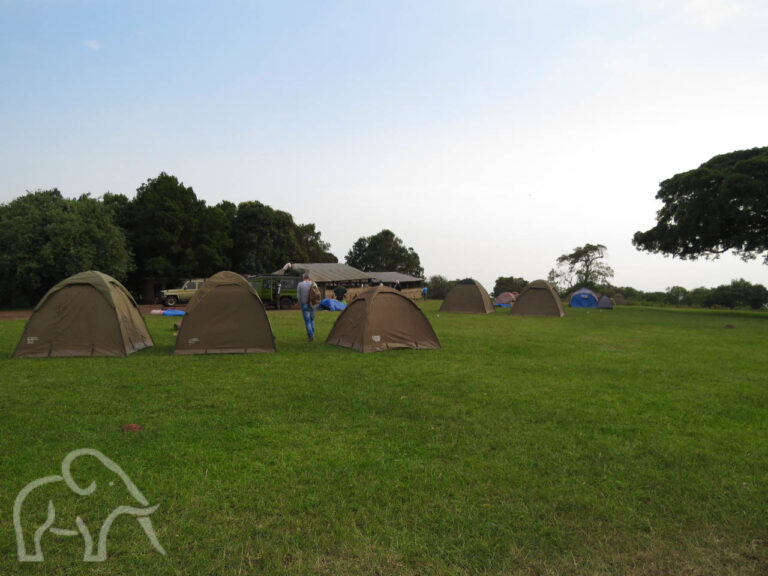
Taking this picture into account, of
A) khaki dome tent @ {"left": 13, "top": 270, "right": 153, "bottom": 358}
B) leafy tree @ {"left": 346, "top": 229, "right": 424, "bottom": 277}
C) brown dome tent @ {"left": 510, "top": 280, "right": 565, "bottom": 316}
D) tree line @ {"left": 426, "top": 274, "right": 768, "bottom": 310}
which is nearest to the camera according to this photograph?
khaki dome tent @ {"left": 13, "top": 270, "right": 153, "bottom": 358}

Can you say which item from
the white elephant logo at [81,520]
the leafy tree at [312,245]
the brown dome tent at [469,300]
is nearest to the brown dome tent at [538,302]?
the brown dome tent at [469,300]

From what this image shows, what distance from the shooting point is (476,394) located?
704 centimetres

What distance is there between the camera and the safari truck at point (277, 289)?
89.7ft

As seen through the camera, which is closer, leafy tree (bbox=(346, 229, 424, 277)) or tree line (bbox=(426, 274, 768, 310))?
tree line (bbox=(426, 274, 768, 310))

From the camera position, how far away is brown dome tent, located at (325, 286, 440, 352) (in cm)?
1106

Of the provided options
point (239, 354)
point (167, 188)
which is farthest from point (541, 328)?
point (167, 188)

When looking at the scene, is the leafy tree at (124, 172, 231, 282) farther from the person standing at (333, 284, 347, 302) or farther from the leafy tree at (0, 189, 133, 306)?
the person standing at (333, 284, 347, 302)

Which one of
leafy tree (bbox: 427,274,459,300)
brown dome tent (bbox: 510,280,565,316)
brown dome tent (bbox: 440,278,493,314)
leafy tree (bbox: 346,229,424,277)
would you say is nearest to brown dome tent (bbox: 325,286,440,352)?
brown dome tent (bbox: 510,280,565,316)

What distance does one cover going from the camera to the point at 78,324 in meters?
10.2

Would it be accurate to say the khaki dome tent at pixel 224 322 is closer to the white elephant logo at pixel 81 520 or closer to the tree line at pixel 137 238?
the white elephant logo at pixel 81 520

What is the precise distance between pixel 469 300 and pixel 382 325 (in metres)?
15.1

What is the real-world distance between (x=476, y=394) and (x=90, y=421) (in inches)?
193

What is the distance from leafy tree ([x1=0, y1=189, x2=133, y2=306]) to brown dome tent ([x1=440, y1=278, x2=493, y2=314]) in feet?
67.0

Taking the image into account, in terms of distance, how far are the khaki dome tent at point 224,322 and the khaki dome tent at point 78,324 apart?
4.29 ft
